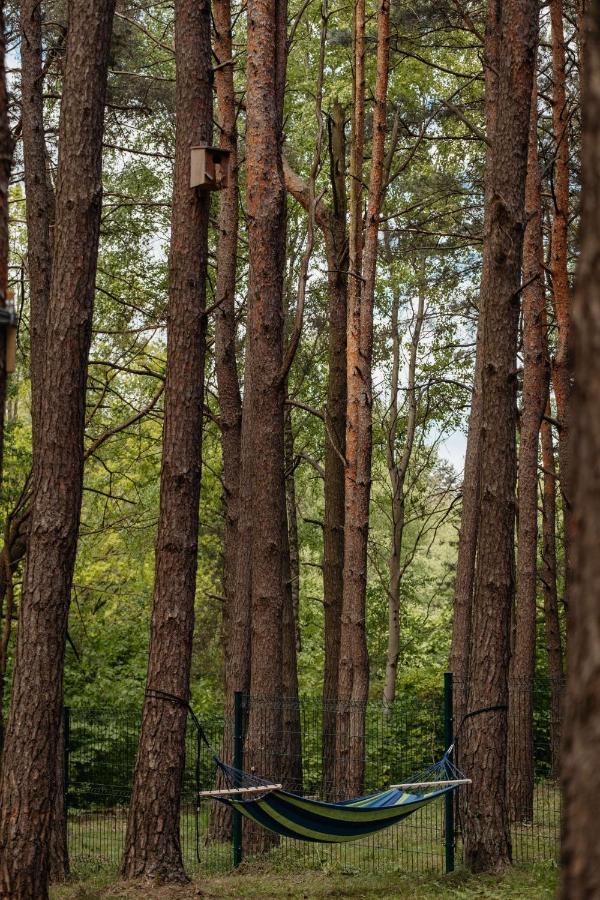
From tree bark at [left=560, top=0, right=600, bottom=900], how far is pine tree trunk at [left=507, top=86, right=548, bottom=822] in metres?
8.71

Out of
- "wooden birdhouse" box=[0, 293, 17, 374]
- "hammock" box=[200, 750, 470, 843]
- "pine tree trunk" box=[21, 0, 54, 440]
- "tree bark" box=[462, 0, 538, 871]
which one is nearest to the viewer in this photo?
"wooden birdhouse" box=[0, 293, 17, 374]

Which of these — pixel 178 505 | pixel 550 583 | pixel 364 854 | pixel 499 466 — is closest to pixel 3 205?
pixel 178 505

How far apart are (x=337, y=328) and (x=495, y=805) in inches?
253

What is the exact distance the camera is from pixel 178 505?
693cm

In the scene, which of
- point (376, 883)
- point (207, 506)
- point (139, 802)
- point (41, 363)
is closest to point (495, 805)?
point (376, 883)

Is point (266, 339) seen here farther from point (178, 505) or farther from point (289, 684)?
point (289, 684)

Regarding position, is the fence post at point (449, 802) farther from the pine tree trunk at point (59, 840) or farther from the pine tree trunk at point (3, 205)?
the pine tree trunk at point (3, 205)

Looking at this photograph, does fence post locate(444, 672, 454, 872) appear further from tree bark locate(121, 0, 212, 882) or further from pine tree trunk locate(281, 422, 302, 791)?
tree bark locate(121, 0, 212, 882)

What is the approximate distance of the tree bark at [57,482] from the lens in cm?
596

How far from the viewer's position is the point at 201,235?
715 cm

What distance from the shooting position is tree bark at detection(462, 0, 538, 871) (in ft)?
23.6

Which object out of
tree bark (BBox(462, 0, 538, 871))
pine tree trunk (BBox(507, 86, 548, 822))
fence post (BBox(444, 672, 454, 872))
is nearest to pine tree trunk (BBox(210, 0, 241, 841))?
pine tree trunk (BBox(507, 86, 548, 822))

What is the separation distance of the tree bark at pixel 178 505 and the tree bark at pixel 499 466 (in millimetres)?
1925

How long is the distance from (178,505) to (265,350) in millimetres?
2071
